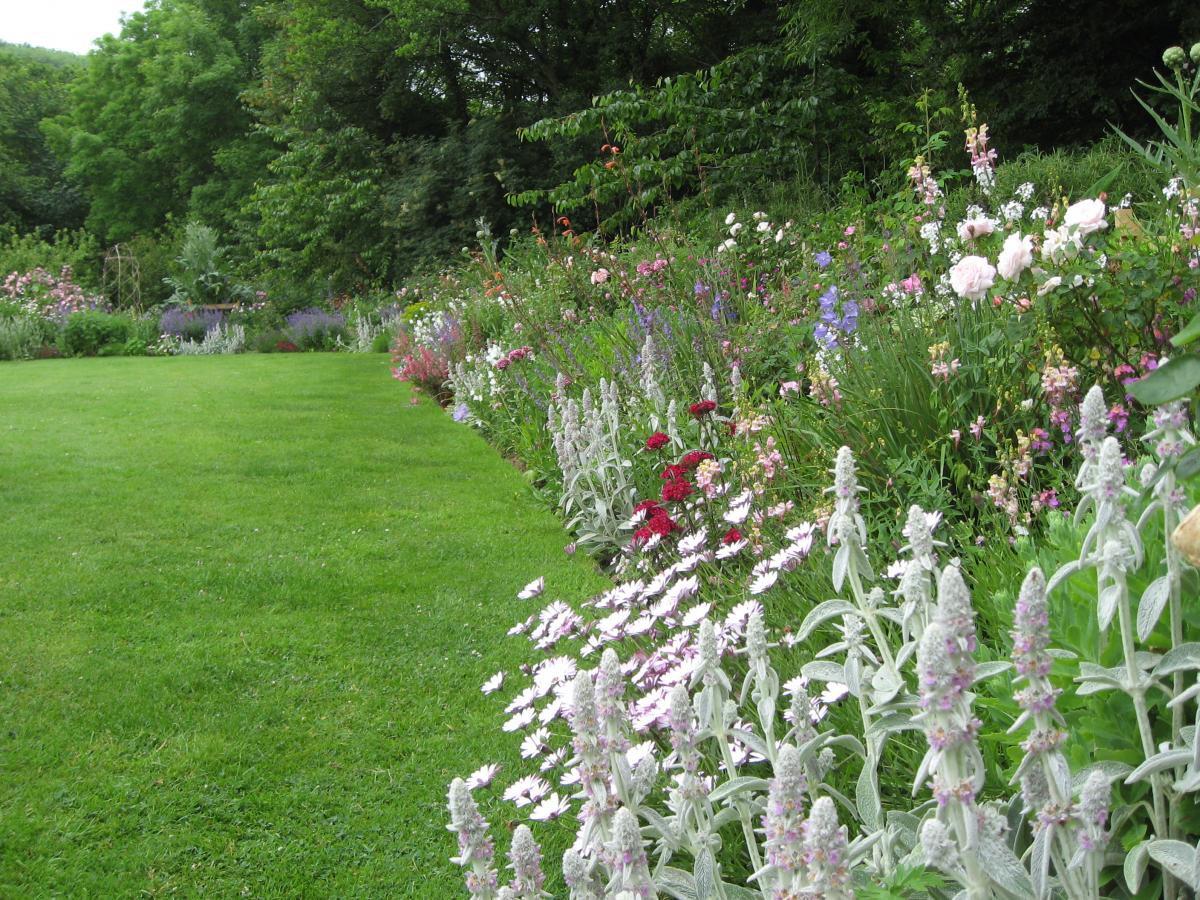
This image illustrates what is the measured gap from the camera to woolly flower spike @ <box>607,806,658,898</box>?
3.96 feet

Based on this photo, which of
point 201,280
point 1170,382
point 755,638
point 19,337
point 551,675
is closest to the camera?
point 1170,382

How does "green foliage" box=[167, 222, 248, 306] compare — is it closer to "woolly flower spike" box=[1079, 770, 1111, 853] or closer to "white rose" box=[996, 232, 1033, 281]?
"white rose" box=[996, 232, 1033, 281]

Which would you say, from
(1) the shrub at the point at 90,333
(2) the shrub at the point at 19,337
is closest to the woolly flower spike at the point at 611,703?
(2) the shrub at the point at 19,337

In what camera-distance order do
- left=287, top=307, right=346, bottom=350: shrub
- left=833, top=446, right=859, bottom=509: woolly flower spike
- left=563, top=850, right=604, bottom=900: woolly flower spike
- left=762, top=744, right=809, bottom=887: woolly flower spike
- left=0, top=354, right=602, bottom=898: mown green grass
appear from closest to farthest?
1. left=762, top=744, right=809, bottom=887: woolly flower spike
2. left=563, top=850, right=604, bottom=900: woolly flower spike
3. left=833, top=446, right=859, bottom=509: woolly flower spike
4. left=0, top=354, right=602, bottom=898: mown green grass
5. left=287, top=307, right=346, bottom=350: shrub

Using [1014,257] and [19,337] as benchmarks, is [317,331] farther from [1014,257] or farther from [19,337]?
[1014,257]

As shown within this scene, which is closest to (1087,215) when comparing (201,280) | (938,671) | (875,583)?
(875,583)

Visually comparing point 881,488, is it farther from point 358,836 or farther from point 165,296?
point 165,296

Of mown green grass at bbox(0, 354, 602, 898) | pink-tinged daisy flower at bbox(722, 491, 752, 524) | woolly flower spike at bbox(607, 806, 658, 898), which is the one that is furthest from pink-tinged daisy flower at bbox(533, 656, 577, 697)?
woolly flower spike at bbox(607, 806, 658, 898)

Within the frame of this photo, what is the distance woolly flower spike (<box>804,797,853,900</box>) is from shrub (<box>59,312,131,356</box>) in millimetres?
16617

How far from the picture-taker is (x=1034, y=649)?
105 centimetres

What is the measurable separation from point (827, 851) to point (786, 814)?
0.14 m

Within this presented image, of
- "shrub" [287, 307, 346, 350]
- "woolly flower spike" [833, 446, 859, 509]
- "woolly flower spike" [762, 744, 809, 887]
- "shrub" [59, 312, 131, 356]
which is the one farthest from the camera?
"shrub" [287, 307, 346, 350]

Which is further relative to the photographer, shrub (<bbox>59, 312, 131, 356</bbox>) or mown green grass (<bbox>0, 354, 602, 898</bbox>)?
shrub (<bbox>59, 312, 131, 356</bbox>)

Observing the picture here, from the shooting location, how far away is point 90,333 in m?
15.6
